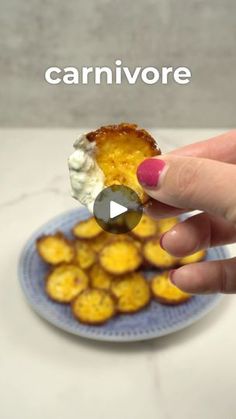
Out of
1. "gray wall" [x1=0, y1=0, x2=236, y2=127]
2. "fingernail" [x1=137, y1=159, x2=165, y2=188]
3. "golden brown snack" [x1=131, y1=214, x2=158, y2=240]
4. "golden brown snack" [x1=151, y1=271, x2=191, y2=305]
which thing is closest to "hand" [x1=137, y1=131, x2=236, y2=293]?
"fingernail" [x1=137, y1=159, x2=165, y2=188]

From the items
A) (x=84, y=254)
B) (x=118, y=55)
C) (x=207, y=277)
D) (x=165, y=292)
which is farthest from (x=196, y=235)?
(x=118, y=55)

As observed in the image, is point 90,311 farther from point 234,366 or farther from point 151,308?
point 234,366

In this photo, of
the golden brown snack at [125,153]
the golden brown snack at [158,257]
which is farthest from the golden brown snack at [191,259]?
the golden brown snack at [125,153]

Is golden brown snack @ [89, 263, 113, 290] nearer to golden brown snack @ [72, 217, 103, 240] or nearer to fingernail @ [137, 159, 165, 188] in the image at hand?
golden brown snack @ [72, 217, 103, 240]

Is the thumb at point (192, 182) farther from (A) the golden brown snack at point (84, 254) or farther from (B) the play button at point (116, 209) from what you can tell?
(A) the golden brown snack at point (84, 254)

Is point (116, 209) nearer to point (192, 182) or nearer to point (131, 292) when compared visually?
point (192, 182)

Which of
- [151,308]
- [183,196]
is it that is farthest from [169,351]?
[183,196]
